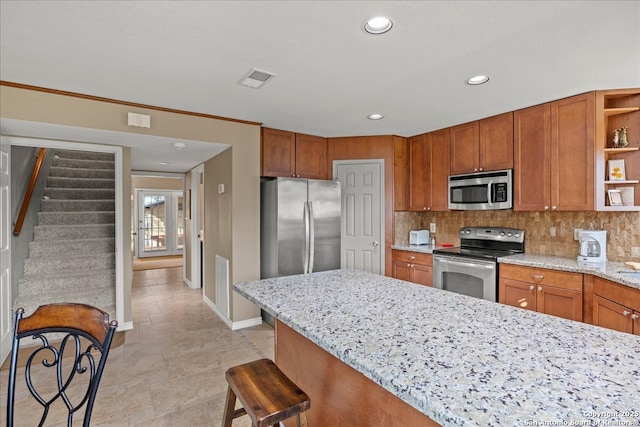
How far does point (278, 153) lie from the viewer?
3975mm

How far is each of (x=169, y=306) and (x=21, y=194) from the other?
2.22 metres

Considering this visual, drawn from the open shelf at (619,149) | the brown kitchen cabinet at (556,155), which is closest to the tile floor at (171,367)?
the brown kitchen cabinet at (556,155)

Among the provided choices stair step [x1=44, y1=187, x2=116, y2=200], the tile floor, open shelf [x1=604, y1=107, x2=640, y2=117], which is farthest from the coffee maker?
stair step [x1=44, y1=187, x2=116, y2=200]

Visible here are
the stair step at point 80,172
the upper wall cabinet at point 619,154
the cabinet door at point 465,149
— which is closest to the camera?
the upper wall cabinet at point 619,154

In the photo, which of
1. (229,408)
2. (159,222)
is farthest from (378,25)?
(159,222)

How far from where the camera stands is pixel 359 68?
2287mm

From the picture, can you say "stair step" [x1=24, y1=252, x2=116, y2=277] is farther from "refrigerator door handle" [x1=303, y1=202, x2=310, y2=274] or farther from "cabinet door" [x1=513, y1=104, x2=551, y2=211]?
"cabinet door" [x1=513, y1=104, x2=551, y2=211]

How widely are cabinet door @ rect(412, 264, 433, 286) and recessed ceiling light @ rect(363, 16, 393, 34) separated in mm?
2735

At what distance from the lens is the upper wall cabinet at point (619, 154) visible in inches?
106

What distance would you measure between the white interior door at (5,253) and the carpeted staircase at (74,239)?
626 mm

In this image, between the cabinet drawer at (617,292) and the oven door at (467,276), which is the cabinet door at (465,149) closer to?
the oven door at (467,276)

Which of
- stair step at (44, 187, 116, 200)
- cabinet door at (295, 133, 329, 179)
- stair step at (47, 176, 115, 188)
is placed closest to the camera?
cabinet door at (295, 133, 329, 179)

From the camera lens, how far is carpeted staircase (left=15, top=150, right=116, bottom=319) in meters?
3.76

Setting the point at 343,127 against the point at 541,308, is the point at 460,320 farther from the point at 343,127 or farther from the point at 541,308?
the point at 343,127
